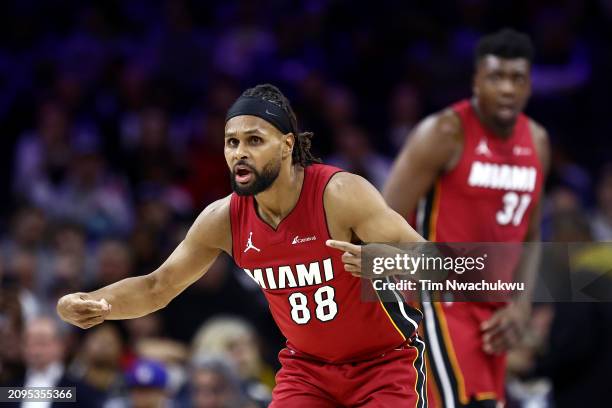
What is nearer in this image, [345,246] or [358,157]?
[345,246]

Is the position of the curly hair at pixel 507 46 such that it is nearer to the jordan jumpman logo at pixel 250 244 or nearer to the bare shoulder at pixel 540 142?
the bare shoulder at pixel 540 142

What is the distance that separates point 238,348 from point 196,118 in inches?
170

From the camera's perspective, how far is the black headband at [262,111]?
199 inches

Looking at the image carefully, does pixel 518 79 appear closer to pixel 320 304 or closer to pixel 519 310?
pixel 519 310

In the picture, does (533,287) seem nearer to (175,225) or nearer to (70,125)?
(175,225)

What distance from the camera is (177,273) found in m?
5.39

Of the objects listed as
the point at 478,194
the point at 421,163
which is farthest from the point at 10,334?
the point at 478,194

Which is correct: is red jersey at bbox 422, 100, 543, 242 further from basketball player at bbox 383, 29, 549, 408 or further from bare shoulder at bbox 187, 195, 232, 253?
bare shoulder at bbox 187, 195, 232, 253

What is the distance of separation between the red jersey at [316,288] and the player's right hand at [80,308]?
2.34 feet

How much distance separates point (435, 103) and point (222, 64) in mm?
2565

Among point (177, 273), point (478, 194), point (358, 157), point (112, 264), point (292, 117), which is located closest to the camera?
point (292, 117)

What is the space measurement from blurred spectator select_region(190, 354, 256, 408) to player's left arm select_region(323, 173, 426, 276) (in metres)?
2.83

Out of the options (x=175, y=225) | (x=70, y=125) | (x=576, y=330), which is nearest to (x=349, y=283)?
(x=576, y=330)

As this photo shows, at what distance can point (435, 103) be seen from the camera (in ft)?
37.7
